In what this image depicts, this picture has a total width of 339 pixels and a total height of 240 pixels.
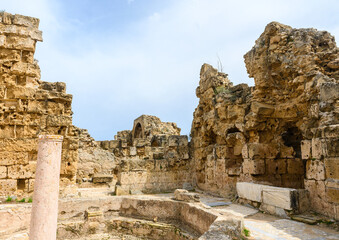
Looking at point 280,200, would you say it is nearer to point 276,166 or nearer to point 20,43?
point 276,166

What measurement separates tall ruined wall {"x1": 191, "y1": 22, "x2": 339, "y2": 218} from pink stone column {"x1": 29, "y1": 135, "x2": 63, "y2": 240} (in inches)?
214

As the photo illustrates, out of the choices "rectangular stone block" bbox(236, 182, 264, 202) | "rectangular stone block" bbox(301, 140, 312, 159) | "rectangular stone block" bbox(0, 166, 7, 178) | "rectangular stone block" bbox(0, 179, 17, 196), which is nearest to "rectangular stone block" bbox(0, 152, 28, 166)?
"rectangular stone block" bbox(0, 166, 7, 178)

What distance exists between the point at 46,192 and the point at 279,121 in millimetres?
7315

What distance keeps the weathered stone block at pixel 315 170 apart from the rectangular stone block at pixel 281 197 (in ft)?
1.95

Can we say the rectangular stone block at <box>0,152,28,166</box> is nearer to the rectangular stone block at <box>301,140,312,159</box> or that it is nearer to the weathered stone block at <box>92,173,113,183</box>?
the weathered stone block at <box>92,173,113,183</box>

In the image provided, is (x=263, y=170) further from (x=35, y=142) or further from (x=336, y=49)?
(x=35, y=142)

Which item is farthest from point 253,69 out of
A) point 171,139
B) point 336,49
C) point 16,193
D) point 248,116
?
point 16,193

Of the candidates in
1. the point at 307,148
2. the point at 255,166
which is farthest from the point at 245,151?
the point at 307,148

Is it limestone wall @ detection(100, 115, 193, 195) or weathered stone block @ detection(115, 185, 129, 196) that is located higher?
limestone wall @ detection(100, 115, 193, 195)

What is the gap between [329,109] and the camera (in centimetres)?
576

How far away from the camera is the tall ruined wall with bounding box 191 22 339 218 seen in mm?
5555

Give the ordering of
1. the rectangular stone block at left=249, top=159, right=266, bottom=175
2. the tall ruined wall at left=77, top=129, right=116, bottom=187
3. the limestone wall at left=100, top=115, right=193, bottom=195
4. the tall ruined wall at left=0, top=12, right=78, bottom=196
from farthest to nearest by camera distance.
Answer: the tall ruined wall at left=77, top=129, right=116, bottom=187
the limestone wall at left=100, top=115, right=193, bottom=195
the rectangular stone block at left=249, top=159, right=266, bottom=175
the tall ruined wall at left=0, top=12, right=78, bottom=196

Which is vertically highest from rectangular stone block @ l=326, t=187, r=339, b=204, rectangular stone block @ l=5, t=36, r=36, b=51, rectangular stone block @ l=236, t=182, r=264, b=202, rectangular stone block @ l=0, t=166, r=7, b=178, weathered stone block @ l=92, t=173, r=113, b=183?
rectangular stone block @ l=5, t=36, r=36, b=51

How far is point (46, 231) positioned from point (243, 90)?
7853mm
